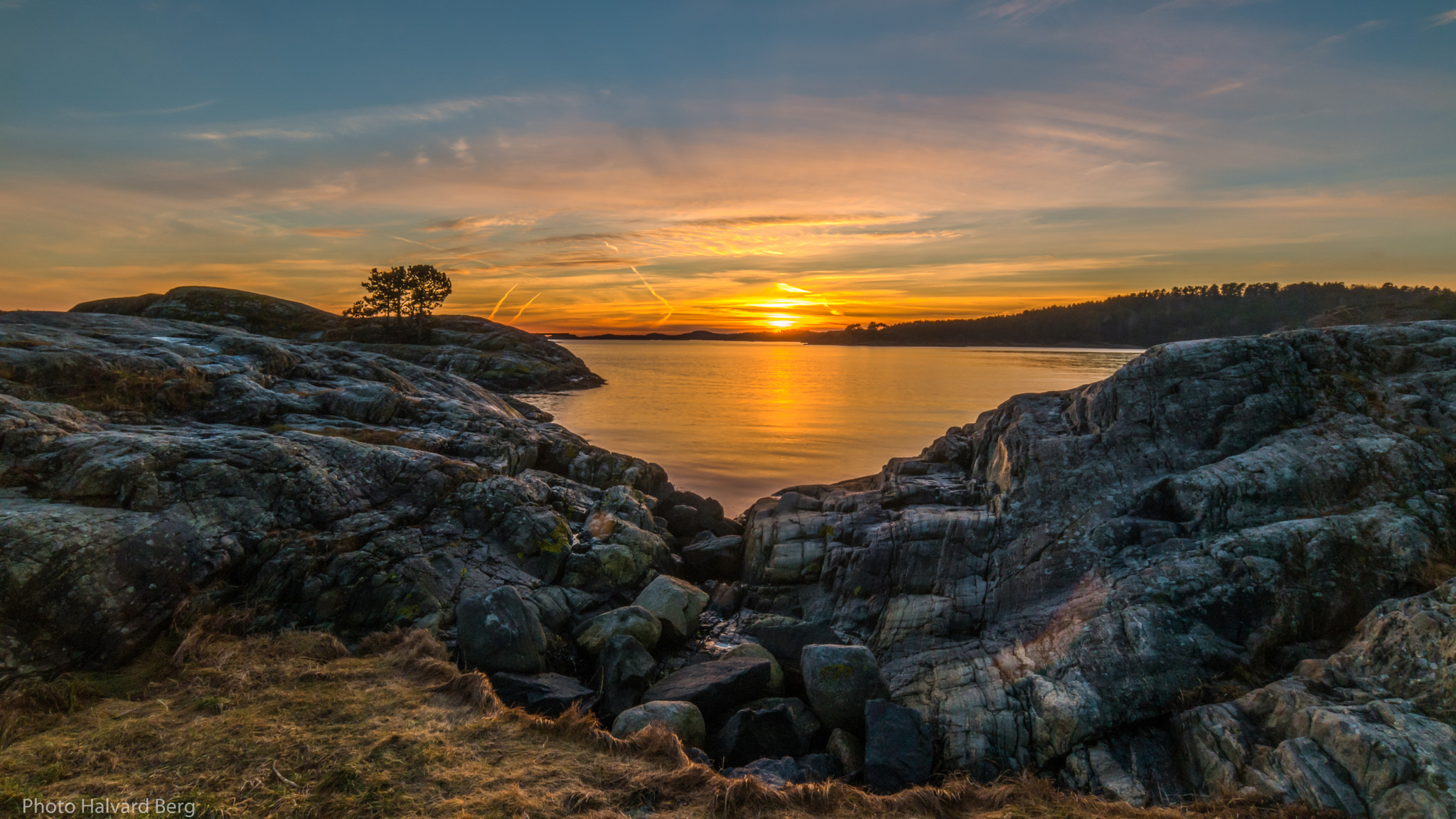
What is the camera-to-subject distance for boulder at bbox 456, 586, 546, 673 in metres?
11.0

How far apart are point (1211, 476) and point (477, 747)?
13.8 meters

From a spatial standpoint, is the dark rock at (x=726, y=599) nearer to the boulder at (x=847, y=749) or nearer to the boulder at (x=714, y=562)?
the boulder at (x=714, y=562)

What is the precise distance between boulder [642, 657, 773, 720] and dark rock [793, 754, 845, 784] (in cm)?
159

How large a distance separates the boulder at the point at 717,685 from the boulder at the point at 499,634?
2.34 metres

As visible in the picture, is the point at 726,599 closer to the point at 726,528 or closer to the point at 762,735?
the point at 726,528

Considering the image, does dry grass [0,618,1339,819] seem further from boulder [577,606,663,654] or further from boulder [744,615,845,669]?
boulder [744,615,845,669]

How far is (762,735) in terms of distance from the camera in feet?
32.2

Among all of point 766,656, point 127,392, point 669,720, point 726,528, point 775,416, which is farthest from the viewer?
point 775,416

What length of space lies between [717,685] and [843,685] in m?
2.18

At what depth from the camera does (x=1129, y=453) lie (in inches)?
545

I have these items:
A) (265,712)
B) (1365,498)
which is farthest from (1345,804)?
(265,712)

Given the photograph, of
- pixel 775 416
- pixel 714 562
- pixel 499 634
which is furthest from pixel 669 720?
pixel 775 416

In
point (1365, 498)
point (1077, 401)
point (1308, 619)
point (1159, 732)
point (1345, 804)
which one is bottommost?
point (1159, 732)

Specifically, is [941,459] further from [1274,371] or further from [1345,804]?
[1345,804]
